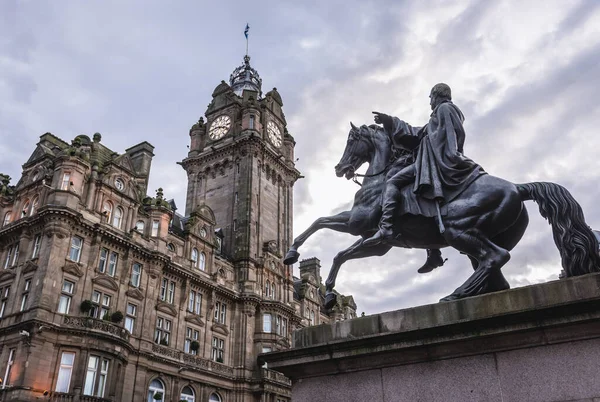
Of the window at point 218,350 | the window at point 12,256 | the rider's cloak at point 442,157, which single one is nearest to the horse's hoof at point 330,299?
the rider's cloak at point 442,157

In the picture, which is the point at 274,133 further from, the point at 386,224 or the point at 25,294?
the point at 386,224

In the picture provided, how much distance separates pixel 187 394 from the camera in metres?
42.5

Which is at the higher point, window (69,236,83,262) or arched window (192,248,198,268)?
arched window (192,248,198,268)

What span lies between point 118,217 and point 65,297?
8109 mm

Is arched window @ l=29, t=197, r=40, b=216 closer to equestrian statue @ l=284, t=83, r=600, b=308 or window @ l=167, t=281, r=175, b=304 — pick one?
window @ l=167, t=281, r=175, b=304

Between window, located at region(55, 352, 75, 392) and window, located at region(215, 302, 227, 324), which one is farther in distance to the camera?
window, located at region(215, 302, 227, 324)

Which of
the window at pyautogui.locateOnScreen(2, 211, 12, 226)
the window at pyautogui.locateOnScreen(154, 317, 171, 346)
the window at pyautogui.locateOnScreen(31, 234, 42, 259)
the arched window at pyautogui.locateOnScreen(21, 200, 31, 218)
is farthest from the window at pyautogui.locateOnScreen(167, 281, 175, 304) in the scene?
the window at pyautogui.locateOnScreen(2, 211, 12, 226)

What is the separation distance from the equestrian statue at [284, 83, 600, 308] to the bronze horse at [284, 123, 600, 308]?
0.01m

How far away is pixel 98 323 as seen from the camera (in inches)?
1342

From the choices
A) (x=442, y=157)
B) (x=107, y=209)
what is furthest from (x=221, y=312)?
(x=442, y=157)

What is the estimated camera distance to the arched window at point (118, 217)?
40.1 metres

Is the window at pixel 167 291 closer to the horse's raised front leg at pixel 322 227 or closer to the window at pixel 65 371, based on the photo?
the window at pixel 65 371

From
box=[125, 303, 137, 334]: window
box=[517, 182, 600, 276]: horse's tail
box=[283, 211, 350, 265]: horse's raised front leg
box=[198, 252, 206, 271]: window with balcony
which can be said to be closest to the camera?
box=[517, 182, 600, 276]: horse's tail

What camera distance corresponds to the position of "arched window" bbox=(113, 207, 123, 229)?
131 ft
